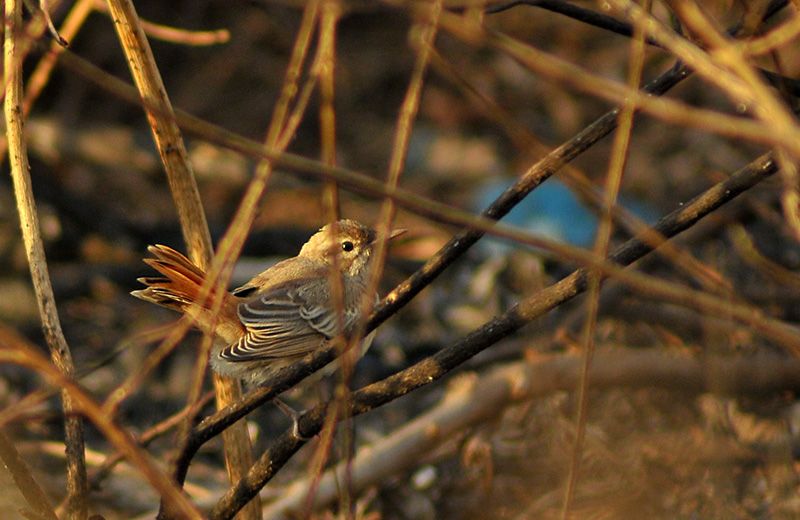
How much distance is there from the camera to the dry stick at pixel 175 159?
2.79 meters

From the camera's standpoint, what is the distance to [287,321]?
3730 mm

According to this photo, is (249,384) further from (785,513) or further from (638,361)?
(785,513)

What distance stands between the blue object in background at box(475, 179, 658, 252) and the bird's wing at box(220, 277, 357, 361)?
2.99 m

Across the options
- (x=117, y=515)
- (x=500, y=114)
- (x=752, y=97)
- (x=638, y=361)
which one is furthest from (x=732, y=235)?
(x=752, y=97)

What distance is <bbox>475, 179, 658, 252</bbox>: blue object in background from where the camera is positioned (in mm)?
6988

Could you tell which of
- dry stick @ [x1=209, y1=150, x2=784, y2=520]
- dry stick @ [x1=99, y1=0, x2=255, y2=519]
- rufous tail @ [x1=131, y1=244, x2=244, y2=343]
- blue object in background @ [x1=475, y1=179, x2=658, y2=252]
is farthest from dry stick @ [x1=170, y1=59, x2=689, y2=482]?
blue object in background @ [x1=475, y1=179, x2=658, y2=252]

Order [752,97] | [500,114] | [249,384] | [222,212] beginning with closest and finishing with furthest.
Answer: [752,97] < [500,114] < [249,384] < [222,212]

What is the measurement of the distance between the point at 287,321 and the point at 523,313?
1570mm

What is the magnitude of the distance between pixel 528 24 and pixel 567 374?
Result: 532 centimetres

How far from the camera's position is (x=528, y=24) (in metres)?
8.97

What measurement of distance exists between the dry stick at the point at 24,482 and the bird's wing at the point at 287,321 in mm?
965

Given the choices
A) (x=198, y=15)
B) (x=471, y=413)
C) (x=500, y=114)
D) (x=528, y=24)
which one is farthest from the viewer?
(x=528, y=24)

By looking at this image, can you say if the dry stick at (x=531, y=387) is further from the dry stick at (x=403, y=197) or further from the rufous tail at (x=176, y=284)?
the dry stick at (x=403, y=197)

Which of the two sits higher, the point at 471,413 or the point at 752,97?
the point at 471,413
